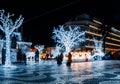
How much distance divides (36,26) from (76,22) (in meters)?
71.1

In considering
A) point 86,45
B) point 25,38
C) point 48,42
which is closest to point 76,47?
point 86,45

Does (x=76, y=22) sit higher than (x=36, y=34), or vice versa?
(x=76, y=22)

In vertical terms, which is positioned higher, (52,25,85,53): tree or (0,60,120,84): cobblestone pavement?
(52,25,85,53): tree

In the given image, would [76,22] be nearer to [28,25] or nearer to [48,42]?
[48,42]

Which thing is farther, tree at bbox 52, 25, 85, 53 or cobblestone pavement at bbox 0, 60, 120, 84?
tree at bbox 52, 25, 85, 53

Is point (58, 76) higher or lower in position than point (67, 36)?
lower

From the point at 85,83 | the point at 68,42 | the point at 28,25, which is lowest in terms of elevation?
the point at 85,83

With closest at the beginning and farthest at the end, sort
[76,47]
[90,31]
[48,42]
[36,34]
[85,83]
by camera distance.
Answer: [85,83] < [36,34] < [48,42] < [76,47] < [90,31]

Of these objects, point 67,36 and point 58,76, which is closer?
point 58,76

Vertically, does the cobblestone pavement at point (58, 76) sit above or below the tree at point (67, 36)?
below

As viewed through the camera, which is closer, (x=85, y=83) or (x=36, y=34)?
(x=85, y=83)

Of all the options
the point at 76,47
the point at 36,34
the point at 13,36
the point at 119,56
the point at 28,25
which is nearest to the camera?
the point at 13,36

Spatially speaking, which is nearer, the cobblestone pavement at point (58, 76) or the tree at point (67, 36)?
the cobblestone pavement at point (58, 76)

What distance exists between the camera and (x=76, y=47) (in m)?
122
